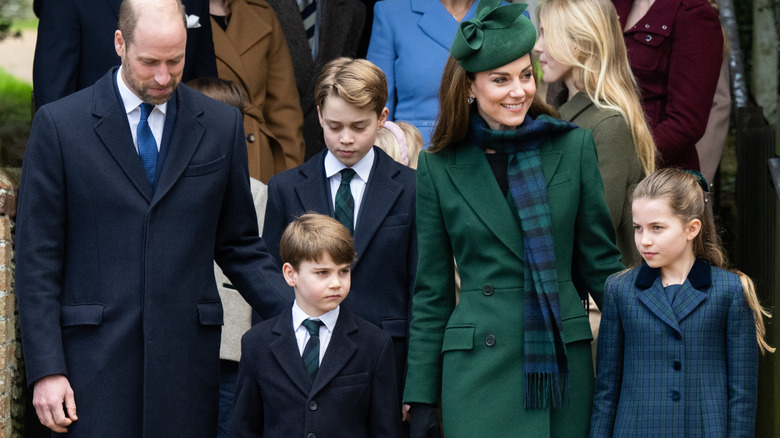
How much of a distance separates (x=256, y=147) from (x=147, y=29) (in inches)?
86.8

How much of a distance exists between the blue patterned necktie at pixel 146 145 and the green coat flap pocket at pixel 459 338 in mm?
1054

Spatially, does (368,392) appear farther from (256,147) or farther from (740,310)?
(256,147)

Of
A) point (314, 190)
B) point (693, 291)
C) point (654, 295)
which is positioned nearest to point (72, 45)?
point (314, 190)

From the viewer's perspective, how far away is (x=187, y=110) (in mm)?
4180

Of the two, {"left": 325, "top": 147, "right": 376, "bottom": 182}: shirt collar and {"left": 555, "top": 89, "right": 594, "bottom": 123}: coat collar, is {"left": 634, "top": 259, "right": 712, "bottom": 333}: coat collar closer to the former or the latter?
{"left": 555, "top": 89, "right": 594, "bottom": 123}: coat collar

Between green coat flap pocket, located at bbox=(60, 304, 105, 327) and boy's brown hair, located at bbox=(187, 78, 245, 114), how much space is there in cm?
182

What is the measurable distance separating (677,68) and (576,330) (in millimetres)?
1884

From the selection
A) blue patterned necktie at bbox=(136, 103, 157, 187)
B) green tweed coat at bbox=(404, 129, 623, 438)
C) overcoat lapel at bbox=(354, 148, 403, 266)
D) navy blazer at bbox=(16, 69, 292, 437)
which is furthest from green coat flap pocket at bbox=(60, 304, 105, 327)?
overcoat lapel at bbox=(354, 148, 403, 266)

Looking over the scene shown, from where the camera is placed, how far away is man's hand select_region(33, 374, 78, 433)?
3918 millimetres

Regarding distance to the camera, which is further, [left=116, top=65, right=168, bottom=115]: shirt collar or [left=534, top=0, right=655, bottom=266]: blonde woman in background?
[left=534, top=0, right=655, bottom=266]: blonde woman in background

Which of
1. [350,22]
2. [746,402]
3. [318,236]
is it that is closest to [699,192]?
[746,402]

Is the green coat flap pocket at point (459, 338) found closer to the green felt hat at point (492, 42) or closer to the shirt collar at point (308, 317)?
the shirt collar at point (308, 317)

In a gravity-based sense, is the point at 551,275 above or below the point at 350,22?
below

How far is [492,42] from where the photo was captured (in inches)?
159
